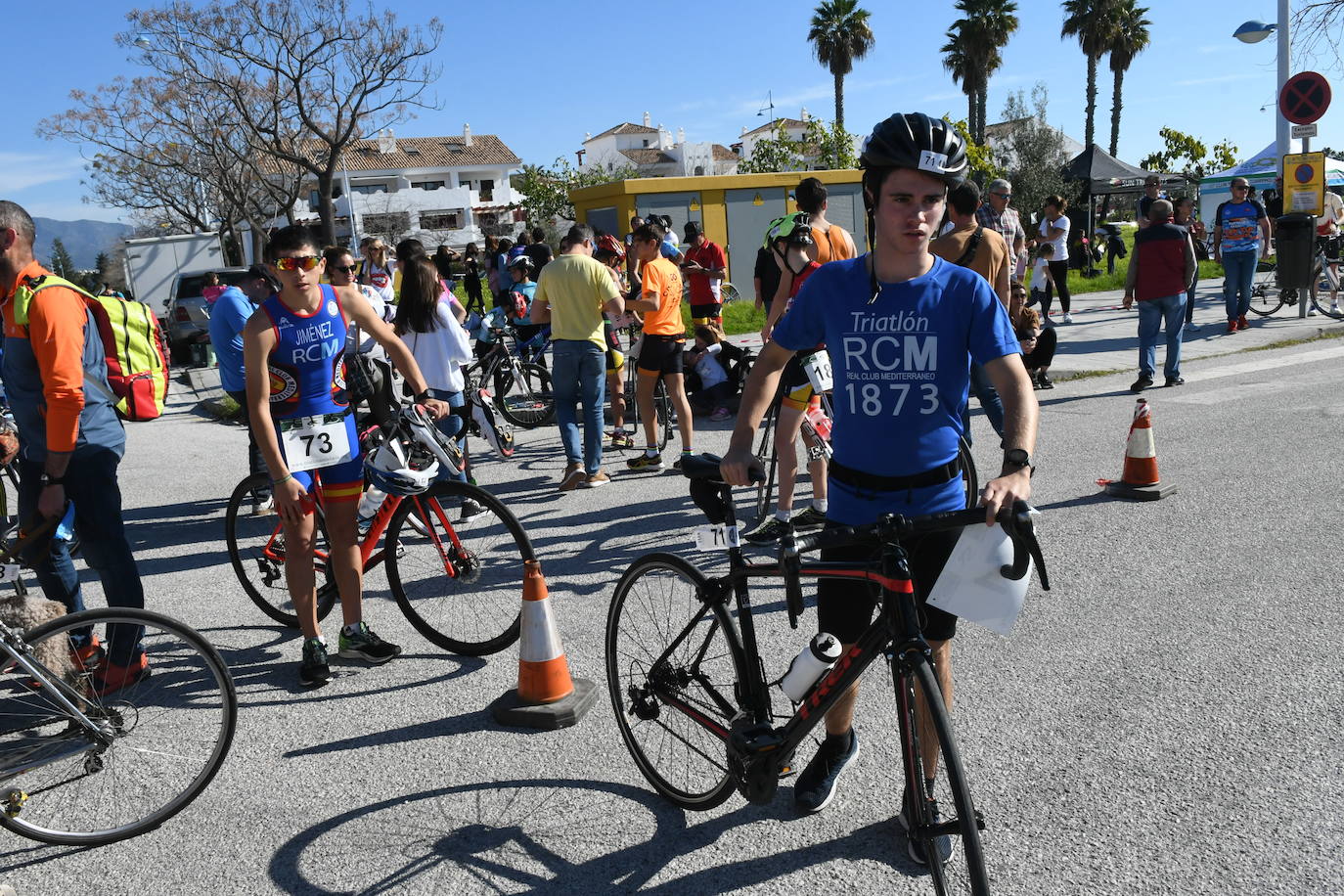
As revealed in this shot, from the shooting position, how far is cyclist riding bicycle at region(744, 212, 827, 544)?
5.58 m

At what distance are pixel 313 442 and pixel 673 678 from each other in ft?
6.55

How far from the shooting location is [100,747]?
351 cm

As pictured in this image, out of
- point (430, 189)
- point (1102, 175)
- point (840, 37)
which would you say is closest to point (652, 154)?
point (430, 189)

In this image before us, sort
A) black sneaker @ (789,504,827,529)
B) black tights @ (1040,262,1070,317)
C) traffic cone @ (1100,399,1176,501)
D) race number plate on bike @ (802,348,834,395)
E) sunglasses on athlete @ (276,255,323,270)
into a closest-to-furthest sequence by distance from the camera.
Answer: sunglasses on athlete @ (276,255,323,270)
race number plate on bike @ (802,348,834,395)
black sneaker @ (789,504,827,529)
traffic cone @ (1100,399,1176,501)
black tights @ (1040,262,1070,317)

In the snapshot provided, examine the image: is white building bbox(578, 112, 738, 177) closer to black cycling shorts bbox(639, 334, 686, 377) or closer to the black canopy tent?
the black canopy tent

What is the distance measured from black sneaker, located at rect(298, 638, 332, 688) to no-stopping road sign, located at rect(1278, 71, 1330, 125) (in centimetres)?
1402

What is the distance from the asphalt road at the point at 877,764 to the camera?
3012 millimetres

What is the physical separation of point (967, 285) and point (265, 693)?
3.51m

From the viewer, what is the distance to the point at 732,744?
308 centimetres

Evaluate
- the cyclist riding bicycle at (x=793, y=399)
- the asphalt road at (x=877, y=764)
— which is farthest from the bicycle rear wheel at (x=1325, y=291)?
the cyclist riding bicycle at (x=793, y=399)

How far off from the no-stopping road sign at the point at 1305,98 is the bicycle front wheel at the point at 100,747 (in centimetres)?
1465

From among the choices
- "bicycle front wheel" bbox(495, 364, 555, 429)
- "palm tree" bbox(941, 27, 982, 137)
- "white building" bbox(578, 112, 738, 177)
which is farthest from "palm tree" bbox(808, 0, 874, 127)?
"bicycle front wheel" bbox(495, 364, 555, 429)

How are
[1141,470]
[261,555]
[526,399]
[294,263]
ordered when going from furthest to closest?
[526,399] → [1141,470] → [261,555] → [294,263]

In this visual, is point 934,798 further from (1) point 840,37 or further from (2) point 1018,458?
(1) point 840,37
